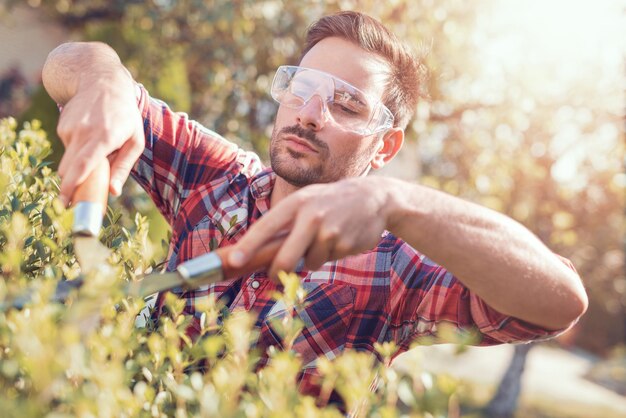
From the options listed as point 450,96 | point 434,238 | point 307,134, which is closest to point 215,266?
point 434,238

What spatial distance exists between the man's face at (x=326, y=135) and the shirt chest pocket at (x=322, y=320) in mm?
543

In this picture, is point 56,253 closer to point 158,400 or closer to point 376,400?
point 158,400

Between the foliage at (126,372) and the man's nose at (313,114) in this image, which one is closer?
the foliage at (126,372)

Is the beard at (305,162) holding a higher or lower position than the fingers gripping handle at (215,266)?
lower

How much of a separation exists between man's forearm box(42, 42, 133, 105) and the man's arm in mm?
993

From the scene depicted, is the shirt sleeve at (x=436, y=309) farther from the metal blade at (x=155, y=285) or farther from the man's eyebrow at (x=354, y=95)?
the metal blade at (x=155, y=285)

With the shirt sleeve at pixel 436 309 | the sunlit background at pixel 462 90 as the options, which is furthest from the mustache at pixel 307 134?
the sunlit background at pixel 462 90

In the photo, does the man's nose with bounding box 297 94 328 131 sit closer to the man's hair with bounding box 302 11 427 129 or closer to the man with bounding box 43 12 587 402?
the man with bounding box 43 12 587 402

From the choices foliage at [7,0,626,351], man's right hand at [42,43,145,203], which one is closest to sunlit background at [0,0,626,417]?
foliage at [7,0,626,351]

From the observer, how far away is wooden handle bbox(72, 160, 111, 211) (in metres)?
1.56

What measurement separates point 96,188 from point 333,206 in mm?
587

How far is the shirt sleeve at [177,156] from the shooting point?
3.08 metres

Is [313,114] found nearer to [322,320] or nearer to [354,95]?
[354,95]

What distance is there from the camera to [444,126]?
37.0ft
